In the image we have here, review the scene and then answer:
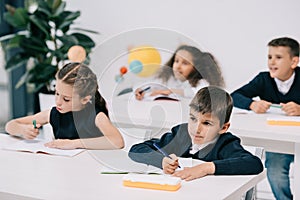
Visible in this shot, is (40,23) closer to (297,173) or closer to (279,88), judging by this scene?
(279,88)

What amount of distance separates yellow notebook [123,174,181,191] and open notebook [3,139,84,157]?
0.40 metres

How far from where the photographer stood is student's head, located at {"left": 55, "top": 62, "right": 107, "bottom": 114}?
213 cm

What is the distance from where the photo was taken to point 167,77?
7.13ft

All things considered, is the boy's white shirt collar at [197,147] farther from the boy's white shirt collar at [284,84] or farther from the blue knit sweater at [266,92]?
the boy's white shirt collar at [284,84]

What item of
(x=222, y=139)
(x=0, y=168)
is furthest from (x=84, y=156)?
(x=222, y=139)

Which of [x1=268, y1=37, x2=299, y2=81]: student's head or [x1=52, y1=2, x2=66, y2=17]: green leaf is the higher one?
[x1=52, y1=2, x2=66, y2=17]: green leaf

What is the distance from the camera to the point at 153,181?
69.3 inches

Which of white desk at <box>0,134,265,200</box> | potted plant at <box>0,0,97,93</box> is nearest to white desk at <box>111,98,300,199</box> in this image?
white desk at <box>0,134,265,200</box>

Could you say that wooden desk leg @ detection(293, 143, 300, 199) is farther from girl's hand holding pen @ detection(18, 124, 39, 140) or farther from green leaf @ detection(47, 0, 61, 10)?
green leaf @ detection(47, 0, 61, 10)

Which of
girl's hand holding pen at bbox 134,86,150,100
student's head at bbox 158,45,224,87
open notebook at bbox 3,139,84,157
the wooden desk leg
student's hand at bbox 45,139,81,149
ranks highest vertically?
student's head at bbox 158,45,224,87

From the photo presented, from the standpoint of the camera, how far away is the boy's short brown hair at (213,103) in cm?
199

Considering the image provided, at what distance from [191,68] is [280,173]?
971 mm

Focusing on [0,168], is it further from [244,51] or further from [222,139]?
[244,51]

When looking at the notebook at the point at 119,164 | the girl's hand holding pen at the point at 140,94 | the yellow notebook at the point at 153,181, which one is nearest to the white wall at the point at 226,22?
the girl's hand holding pen at the point at 140,94
